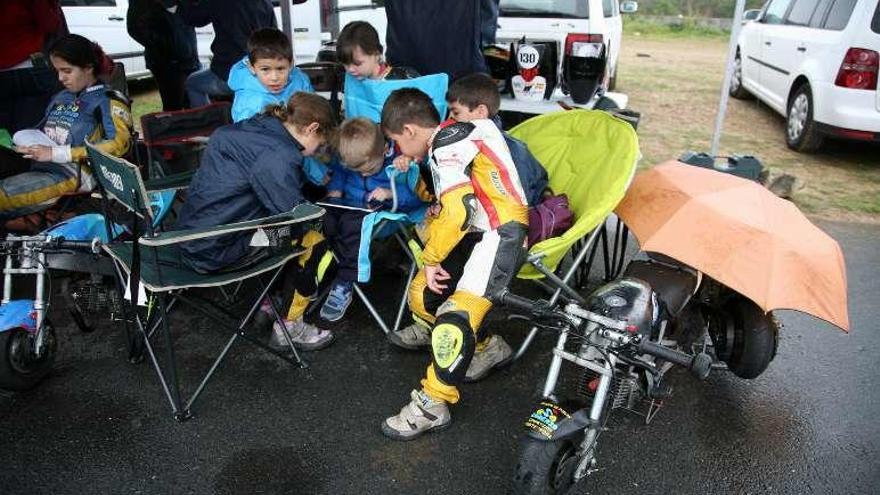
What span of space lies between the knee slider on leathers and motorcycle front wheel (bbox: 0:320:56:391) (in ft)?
5.82

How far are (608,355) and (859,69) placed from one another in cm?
509

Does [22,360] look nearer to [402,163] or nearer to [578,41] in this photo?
[402,163]

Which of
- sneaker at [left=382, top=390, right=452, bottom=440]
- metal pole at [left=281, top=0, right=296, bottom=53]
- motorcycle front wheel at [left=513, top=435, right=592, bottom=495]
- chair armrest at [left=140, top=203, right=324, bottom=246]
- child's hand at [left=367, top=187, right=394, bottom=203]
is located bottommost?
sneaker at [left=382, top=390, right=452, bottom=440]

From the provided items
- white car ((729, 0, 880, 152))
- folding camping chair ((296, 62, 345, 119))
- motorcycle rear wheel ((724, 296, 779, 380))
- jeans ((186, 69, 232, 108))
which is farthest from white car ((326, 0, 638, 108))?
motorcycle rear wheel ((724, 296, 779, 380))

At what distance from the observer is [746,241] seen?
2314 millimetres

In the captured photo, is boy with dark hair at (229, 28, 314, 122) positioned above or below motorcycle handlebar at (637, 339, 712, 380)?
above

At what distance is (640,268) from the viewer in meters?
2.65

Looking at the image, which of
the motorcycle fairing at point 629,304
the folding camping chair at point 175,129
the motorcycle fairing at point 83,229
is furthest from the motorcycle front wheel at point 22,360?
the motorcycle fairing at point 629,304

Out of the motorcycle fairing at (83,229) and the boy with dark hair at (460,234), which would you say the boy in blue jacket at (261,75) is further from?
the boy with dark hair at (460,234)

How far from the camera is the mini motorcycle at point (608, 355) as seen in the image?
1990 millimetres

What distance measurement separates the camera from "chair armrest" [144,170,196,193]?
3167 millimetres

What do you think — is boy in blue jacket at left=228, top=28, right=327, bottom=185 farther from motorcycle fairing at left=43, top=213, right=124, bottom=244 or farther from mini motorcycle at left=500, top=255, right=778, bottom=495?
mini motorcycle at left=500, top=255, right=778, bottom=495

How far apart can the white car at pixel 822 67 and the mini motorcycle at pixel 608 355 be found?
4.14 m

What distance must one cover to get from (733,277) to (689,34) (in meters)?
17.4
